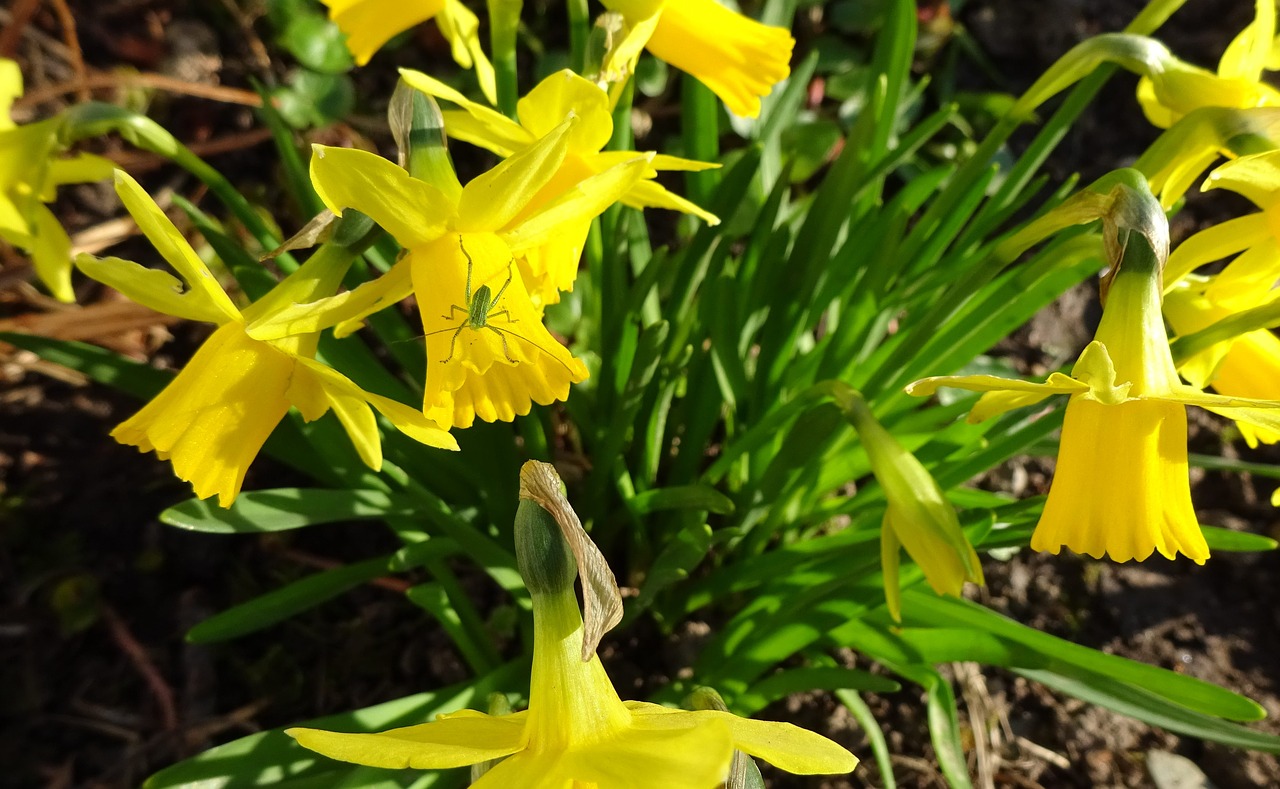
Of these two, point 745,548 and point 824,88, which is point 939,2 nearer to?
point 824,88

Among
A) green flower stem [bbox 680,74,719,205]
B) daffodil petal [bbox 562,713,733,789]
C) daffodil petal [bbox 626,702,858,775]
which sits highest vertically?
green flower stem [bbox 680,74,719,205]

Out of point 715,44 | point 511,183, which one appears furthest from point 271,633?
point 715,44

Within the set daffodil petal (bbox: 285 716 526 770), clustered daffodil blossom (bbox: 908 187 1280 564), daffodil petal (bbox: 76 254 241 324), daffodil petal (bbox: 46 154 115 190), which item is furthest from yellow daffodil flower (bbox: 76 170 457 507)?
clustered daffodil blossom (bbox: 908 187 1280 564)

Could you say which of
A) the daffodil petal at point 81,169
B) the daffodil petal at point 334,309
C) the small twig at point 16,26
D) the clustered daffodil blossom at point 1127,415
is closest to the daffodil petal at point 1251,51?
the clustered daffodil blossom at point 1127,415

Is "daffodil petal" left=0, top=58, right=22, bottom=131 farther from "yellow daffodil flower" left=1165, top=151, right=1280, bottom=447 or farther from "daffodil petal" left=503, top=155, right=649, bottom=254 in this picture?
"yellow daffodil flower" left=1165, top=151, right=1280, bottom=447

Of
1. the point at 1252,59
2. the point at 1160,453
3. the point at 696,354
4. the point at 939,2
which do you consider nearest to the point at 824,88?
the point at 939,2

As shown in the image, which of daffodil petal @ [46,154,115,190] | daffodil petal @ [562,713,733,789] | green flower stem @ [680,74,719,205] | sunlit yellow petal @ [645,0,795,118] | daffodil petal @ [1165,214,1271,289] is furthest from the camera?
green flower stem @ [680,74,719,205]
